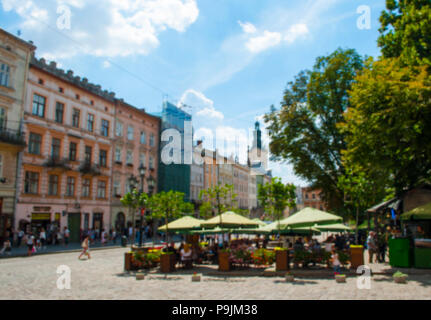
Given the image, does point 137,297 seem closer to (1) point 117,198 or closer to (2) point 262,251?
(2) point 262,251

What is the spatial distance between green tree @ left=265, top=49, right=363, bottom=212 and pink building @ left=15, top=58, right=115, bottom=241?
18.5m

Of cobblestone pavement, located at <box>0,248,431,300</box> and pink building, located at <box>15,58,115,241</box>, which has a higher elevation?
pink building, located at <box>15,58,115,241</box>

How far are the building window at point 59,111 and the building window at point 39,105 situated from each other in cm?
162

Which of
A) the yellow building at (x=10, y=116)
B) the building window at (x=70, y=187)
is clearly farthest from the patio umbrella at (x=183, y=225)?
the building window at (x=70, y=187)

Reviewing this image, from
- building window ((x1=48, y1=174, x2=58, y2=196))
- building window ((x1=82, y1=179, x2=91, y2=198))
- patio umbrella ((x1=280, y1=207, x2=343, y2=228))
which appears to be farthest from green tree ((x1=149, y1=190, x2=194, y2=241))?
building window ((x1=82, y1=179, x2=91, y2=198))

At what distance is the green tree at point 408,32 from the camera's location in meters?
16.7

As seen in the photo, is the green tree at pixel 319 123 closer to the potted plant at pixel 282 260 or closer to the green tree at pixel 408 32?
the green tree at pixel 408 32

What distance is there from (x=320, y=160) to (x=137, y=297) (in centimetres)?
2354

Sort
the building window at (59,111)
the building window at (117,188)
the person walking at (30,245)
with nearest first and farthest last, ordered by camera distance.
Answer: the person walking at (30,245)
the building window at (59,111)
the building window at (117,188)

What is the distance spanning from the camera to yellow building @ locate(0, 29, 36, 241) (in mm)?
28297

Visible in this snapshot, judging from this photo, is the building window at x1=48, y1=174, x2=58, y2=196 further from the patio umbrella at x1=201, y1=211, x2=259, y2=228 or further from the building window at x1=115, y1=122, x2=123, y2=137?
the patio umbrella at x1=201, y1=211, x2=259, y2=228

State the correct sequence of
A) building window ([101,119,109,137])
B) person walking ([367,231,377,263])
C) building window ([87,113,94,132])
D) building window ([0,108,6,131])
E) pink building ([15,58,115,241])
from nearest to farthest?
person walking ([367,231,377,263]) → building window ([0,108,6,131]) → pink building ([15,58,115,241]) → building window ([87,113,94,132]) → building window ([101,119,109,137])

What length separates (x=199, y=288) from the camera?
37.4ft

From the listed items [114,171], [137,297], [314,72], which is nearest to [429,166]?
[314,72]
